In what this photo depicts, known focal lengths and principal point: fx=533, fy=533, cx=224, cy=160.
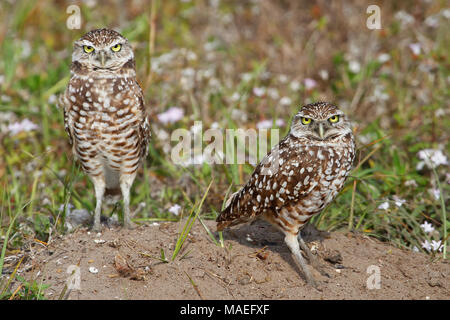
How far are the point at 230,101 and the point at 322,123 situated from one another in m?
2.90

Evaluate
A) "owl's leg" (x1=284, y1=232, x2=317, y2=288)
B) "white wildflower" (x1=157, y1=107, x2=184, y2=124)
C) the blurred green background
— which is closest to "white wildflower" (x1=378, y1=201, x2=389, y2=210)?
the blurred green background

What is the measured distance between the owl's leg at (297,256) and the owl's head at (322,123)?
76cm

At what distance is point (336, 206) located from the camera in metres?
4.90

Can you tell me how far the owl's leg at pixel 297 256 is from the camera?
12.5ft

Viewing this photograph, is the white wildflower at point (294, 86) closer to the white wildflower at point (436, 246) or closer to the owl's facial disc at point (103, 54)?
the owl's facial disc at point (103, 54)

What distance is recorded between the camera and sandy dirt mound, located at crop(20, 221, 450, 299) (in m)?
3.60

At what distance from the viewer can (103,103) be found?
4211 millimetres

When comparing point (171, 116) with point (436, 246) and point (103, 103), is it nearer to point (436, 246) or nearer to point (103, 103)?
point (103, 103)

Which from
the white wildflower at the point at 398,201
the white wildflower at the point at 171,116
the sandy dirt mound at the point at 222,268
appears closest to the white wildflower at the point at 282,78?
the white wildflower at the point at 171,116

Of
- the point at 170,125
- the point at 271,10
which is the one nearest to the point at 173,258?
the point at 170,125

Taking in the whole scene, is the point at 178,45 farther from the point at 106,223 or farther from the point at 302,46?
the point at 106,223

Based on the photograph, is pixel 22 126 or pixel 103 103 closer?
pixel 103 103

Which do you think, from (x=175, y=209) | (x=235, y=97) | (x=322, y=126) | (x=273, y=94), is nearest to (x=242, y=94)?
(x=235, y=97)

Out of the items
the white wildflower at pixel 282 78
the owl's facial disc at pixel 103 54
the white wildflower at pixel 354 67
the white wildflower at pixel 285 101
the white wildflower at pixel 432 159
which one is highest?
the owl's facial disc at pixel 103 54
